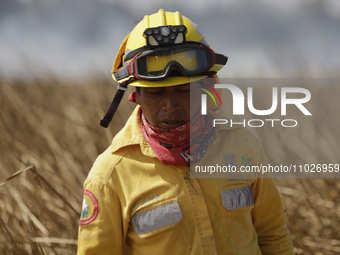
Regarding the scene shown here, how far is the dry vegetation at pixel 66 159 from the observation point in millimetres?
2471

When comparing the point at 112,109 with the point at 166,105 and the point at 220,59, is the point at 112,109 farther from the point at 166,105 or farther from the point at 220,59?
the point at 220,59

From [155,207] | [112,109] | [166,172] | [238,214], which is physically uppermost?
[112,109]

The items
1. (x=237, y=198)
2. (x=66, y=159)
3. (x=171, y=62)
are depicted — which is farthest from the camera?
(x=66, y=159)

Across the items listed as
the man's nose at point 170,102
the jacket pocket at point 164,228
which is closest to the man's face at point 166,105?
the man's nose at point 170,102

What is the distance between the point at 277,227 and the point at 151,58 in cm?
92

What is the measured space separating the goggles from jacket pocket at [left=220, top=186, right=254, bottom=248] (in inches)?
19.3

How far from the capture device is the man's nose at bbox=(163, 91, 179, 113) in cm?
118

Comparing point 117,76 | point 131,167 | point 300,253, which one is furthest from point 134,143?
point 300,253

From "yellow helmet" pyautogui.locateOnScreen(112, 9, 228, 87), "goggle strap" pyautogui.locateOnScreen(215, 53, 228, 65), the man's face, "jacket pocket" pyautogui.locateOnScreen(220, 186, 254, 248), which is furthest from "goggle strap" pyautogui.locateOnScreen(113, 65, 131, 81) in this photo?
"jacket pocket" pyautogui.locateOnScreen(220, 186, 254, 248)

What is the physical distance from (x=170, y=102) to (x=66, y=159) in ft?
7.15

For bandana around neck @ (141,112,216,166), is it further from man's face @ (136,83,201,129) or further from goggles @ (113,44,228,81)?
goggles @ (113,44,228,81)

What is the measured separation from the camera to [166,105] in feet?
3.93

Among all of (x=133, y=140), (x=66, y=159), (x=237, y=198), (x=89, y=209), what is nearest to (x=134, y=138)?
(x=133, y=140)

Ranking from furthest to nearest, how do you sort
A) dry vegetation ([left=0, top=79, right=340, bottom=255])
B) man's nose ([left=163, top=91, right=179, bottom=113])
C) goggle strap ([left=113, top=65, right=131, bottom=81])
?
1. dry vegetation ([left=0, top=79, right=340, bottom=255])
2. goggle strap ([left=113, top=65, right=131, bottom=81])
3. man's nose ([left=163, top=91, right=179, bottom=113])
